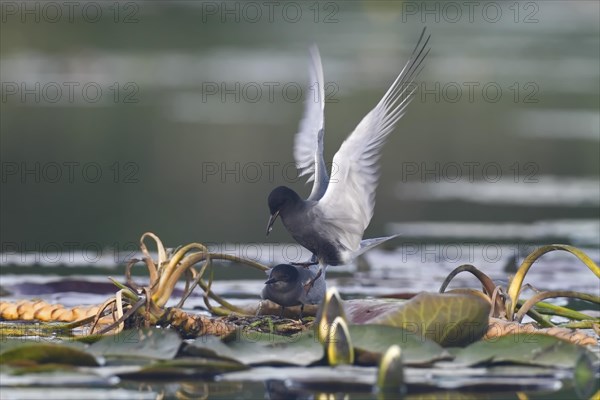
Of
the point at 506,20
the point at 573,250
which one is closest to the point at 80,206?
the point at 573,250

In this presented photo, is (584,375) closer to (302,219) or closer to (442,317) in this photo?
(442,317)

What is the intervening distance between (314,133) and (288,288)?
1.03 meters

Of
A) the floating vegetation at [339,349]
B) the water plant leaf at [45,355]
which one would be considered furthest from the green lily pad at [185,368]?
the water plant leaf at [45,355]

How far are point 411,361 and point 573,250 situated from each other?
3.78 feet

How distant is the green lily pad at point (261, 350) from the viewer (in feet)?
15.7

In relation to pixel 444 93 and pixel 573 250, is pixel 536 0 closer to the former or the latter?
pixel 444 93

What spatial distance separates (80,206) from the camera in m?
11.2

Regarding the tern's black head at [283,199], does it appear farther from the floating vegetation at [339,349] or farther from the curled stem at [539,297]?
the curled stem at [539,297]

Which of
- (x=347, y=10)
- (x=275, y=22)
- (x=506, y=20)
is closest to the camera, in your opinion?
(x=275, y=22)

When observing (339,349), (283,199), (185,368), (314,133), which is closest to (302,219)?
(283,199)

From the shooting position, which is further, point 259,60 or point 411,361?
point 259,60

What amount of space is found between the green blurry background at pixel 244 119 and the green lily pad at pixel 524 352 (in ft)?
8.26

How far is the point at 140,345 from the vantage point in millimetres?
4883

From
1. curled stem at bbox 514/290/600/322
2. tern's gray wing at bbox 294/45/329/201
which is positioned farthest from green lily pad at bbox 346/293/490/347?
tern's gray wing at bbox 294/45/329/201
